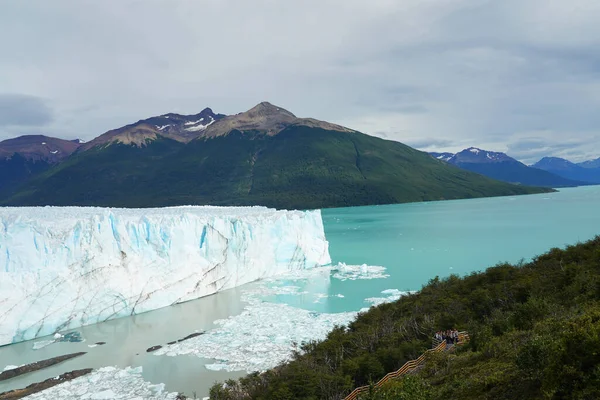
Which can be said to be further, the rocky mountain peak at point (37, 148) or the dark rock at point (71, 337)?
the rocky mountain peak at point (37, 148)

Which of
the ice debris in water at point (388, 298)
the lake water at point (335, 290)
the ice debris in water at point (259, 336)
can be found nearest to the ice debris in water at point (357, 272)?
the lake water at point (335, 290)

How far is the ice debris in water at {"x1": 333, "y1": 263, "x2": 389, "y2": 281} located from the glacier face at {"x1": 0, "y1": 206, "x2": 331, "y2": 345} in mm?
4163

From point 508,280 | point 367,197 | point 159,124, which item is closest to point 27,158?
point 159,124

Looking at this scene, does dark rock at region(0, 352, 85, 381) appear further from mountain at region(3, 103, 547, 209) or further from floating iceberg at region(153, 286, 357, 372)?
mountain at region(3, 103, 547, 209)

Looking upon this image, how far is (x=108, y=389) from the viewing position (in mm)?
10523

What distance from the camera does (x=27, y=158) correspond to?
17750 cm

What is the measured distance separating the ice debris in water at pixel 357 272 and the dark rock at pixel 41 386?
13913mm

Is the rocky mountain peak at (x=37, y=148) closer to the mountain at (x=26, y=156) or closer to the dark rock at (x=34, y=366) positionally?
the mountain at (x=26, y=156)

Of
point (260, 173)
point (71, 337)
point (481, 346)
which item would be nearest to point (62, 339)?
point (71, 337)

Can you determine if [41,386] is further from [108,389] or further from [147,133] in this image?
[147,133]

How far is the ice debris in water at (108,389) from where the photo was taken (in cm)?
1014

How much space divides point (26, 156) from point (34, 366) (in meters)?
202

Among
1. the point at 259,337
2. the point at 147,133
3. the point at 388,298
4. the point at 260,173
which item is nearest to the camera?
the point at 259,337

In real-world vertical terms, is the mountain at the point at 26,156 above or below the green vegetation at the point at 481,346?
above
